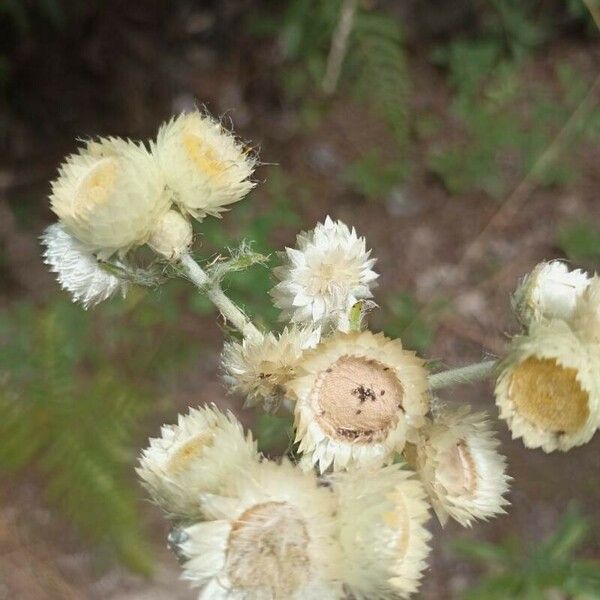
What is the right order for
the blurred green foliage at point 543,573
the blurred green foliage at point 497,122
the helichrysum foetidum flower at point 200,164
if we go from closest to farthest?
the helichrysum foetidum flower at point 200,164 < the blurred green foliage at point 543,573 < the blurred green foliage at point 497,122

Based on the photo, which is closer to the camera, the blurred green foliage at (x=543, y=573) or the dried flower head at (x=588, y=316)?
the dried flower head at (x=588, y=316)

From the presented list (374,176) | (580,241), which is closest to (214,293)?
(374,176)

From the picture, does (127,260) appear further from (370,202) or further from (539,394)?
(370,202)

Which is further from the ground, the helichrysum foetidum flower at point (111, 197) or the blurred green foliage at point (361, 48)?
the blurred green foliage at point (361, 48)

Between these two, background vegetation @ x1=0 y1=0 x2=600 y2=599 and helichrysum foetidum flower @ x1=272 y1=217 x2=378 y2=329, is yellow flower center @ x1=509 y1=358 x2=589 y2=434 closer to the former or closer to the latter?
helichrysum foetidum flower @ x1=272 y1=217 x2=378 y2=329

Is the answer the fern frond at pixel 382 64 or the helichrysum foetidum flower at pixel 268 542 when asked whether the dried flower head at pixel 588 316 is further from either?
the fern frond at pixel 382 64

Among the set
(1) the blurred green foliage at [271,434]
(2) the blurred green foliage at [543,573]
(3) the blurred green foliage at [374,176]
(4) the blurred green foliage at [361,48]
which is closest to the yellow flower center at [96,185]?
(1) the blurred green foliage at [271,434]

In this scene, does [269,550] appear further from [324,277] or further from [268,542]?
[324,277]

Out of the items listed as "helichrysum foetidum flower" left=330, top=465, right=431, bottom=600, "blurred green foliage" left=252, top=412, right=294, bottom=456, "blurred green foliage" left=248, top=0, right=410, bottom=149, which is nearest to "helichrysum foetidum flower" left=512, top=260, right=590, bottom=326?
"helichrysum foetidum flower" left=330, top=465, right=431, bottom=600
